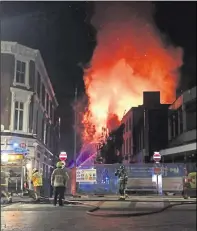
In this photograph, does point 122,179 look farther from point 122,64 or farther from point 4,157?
point 122,64

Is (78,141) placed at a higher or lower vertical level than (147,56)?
lower

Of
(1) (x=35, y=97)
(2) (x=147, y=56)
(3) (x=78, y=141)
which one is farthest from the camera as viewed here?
(1) (x=35, y=97)

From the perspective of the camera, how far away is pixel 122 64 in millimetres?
1857

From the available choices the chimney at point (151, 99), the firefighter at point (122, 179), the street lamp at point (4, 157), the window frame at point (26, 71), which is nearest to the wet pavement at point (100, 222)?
the firefighter at point (122, 179)

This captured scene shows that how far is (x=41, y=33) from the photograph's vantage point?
2.23 metres

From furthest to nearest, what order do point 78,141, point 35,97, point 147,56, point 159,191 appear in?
point 159,191 → point 35,97 → point 78,141 → point 147,56

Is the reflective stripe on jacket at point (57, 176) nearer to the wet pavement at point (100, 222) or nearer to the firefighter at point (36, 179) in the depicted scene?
the firefighter at point (36, 179)

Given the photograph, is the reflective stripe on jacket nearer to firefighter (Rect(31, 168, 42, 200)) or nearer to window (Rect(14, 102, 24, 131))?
firefighter (Rect(31, 168, 42, 200))

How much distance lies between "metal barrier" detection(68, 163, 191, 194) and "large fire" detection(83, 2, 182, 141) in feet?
1.18

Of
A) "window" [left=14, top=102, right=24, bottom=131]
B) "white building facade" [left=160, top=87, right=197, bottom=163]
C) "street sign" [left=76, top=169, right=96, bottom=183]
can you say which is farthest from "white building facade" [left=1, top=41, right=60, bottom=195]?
"white building facade" [left=160, top=87, right=197, bottom=163]

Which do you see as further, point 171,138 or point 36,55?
point 36,55

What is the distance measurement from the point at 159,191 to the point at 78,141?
2.11 ft

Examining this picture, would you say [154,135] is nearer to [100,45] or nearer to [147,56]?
[147,56]

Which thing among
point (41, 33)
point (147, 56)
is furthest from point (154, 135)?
point (41, 33)
